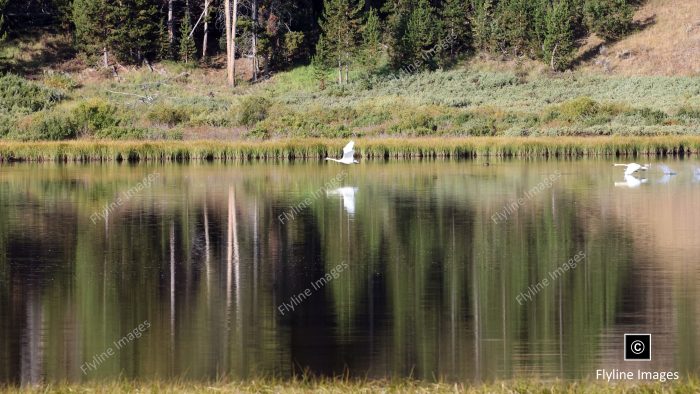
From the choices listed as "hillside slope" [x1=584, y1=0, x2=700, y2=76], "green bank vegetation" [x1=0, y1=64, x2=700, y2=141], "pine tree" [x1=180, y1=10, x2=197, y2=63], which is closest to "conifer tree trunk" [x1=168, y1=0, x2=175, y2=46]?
"pine tree" [x1=180, y1=10, x2=197, y2=63]

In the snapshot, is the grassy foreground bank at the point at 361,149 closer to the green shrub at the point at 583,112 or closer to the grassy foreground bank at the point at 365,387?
the green shrub at the point at 583,112

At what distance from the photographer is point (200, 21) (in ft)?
237

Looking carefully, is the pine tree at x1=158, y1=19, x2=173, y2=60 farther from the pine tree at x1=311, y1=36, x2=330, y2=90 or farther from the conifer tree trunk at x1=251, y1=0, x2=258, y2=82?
the pine tree at x1=311, y1=36, x2=330, y2=90

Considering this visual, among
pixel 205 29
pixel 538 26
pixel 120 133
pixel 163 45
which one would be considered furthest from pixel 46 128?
pixel 538 26

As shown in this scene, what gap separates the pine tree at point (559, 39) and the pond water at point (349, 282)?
127 feet

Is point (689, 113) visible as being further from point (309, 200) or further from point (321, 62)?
point (309, 200)

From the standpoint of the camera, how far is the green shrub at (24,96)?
58.2 m

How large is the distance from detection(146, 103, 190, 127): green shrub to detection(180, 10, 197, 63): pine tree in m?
13.0

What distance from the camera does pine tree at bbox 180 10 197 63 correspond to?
69.1m

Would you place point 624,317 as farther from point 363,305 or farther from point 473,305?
point 363,305

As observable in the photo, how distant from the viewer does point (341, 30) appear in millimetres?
67375

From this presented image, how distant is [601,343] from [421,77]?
58184 millimetres

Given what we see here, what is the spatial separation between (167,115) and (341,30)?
→ 1573cm

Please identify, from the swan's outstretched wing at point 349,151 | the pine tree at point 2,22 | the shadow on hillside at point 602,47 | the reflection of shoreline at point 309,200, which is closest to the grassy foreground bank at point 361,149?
the reflection of shoreline at point 309,200
